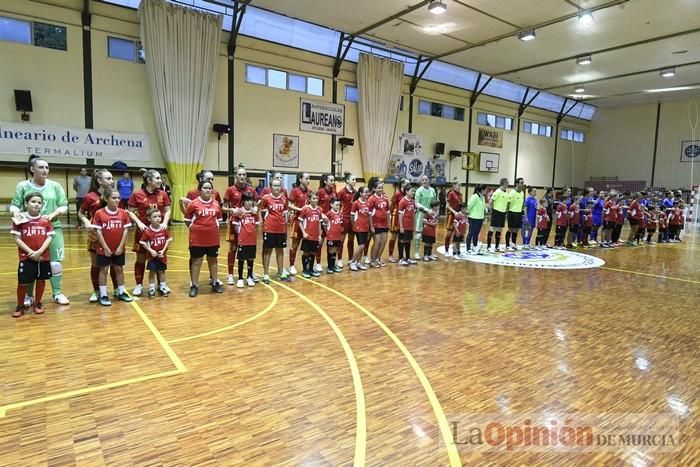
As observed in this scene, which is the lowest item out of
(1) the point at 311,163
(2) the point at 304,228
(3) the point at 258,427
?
(3) the point at 258,427

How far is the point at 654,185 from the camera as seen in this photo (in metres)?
22.9

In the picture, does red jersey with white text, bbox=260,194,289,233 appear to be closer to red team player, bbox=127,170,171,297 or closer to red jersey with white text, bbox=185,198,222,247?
red jersey with white text, bbox=185,198,222,247

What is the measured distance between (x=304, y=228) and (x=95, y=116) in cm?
879

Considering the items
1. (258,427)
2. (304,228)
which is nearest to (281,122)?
(304,228)

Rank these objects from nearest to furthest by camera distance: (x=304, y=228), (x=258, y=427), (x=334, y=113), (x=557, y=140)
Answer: (x=258, y=427)
(x=304, y=228)
(x=334, y=113)
(x=557, y=140)

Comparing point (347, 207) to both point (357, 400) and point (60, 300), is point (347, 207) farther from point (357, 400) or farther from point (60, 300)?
point (357, 400)

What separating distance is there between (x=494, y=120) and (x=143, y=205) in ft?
64.7

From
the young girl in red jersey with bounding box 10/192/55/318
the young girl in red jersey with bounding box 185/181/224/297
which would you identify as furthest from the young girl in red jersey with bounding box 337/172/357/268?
the young girl in red jersey with bounding box 10/192/55/318

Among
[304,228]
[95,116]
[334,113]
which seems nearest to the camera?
[304,228]

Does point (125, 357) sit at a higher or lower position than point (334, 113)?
lower

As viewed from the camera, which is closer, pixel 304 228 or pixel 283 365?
pixel 283 365

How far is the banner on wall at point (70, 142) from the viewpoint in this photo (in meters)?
10.6

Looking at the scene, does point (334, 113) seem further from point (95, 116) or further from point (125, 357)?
point (125, 357)

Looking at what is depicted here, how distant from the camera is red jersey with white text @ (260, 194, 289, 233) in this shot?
5.88 meters
